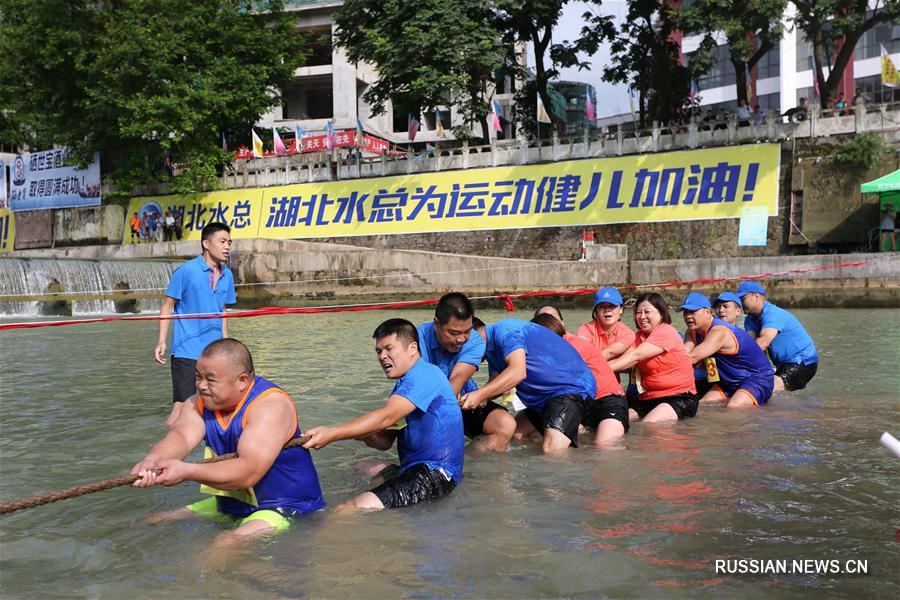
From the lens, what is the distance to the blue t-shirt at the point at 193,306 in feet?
20.8

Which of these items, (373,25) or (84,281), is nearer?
(84,281)

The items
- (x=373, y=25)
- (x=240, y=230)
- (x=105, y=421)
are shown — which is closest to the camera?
(x=105, y=421)

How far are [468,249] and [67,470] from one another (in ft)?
77.4

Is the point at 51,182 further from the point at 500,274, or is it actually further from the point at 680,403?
the point at 680,403

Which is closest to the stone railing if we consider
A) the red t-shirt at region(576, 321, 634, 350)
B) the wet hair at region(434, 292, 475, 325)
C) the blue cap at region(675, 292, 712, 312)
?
the blue cap at region(675, 292, 712, 312)

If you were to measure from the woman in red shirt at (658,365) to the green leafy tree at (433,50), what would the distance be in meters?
22.0

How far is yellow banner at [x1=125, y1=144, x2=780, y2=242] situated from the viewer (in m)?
25.1

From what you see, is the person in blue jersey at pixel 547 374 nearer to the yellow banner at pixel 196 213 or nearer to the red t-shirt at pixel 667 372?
the red t-shirt at pixel 667 372

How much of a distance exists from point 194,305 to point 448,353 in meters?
2.24

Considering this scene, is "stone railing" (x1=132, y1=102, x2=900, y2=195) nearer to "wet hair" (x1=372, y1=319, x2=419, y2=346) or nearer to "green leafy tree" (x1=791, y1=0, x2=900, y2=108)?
"green leafy tree" (x1=791, y1=0, x2=900, y2=108)

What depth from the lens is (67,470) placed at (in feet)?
18.6

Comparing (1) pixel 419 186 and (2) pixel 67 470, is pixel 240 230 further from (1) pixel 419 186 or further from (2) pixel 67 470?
(2) pixel 67 470

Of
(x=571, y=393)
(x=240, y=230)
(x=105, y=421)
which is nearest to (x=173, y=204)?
(x=240, y=230)

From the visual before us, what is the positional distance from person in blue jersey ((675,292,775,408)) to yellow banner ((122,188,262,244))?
27401 millimetres
